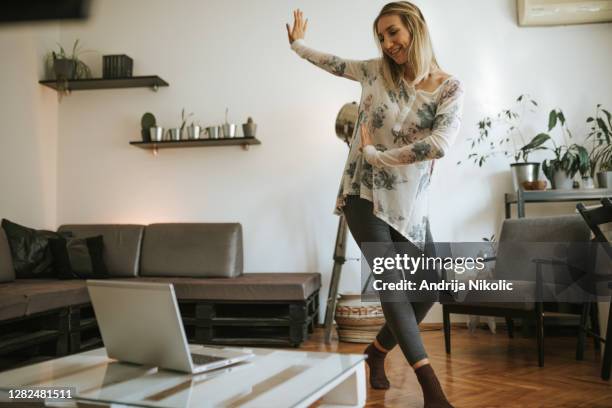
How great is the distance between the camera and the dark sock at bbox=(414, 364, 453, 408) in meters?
1.66

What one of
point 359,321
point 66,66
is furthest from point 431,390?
point 66,66

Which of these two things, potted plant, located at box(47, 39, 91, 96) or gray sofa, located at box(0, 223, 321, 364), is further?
potted plant, located at box(47, 39, 91, 96)

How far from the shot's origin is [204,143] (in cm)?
407

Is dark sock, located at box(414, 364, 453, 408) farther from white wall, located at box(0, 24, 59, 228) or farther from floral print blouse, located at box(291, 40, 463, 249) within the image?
white wall, located at box(0, 24, 59, 228)

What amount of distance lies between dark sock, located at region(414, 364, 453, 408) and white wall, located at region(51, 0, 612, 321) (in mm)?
2201

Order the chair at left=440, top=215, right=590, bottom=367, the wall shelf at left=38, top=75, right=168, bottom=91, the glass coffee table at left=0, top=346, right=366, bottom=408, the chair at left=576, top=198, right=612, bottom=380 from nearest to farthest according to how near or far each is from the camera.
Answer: the glass coffee table at left=0, top=346, right=366, bottom=408 → the chair at left=576, top=198, right=612, bottom=380 → the chair at left=440, top=215, right=590, bottom=367 → the wall shelf at left=38, top=75, right=168, bottom=91

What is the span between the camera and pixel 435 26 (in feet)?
13.0

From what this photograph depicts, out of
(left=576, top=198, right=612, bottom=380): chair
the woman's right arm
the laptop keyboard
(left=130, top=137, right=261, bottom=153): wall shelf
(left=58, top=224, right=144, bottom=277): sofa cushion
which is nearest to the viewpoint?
the laptop keyboard

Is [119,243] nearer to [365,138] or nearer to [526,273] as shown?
[365,138]

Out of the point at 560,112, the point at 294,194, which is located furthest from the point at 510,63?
the point at 294,194

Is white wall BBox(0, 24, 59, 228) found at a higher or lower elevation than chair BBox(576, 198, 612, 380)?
higher

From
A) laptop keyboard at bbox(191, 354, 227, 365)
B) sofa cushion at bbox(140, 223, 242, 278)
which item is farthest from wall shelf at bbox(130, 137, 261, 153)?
laptop keyboard at bbox(191, 354, 227, 365)

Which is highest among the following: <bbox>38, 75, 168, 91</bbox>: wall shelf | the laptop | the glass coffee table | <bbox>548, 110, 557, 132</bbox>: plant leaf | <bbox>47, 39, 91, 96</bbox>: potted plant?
<bbox>47, 39, 91, 96</bbox>: potted plant

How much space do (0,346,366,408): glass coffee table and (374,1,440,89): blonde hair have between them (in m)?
0.99
